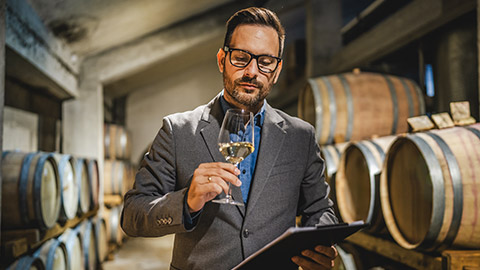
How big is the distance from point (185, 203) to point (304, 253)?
0.39 meters

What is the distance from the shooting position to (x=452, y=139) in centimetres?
219

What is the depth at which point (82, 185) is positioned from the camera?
14.4 ft

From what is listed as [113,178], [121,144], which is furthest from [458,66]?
[121,144]

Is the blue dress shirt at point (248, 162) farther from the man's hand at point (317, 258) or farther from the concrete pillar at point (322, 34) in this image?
the concrete pillar at point (322, 34)

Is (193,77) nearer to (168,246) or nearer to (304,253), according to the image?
(168,246)

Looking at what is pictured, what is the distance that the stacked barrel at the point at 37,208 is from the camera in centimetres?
275

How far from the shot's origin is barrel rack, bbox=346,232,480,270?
2066mm

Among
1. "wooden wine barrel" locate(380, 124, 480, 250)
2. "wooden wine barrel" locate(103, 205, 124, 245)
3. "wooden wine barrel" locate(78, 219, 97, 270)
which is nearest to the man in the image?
"wooden wine barrel" locate(380, 124, 480, 250)

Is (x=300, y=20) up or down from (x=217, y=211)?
up

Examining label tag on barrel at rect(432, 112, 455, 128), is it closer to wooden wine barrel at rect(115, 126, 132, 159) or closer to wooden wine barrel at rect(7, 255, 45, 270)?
wooden wine barrel at rect(7, 255, 45, 270)

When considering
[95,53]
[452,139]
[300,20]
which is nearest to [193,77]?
[300,20]

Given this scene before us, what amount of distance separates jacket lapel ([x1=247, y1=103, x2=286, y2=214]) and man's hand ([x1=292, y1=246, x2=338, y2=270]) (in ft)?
0.86

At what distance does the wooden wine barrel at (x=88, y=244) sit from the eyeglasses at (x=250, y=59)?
11.7 feet

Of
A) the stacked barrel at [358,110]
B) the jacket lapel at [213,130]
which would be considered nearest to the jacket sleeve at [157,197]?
the jacket lapel at [213,130]
